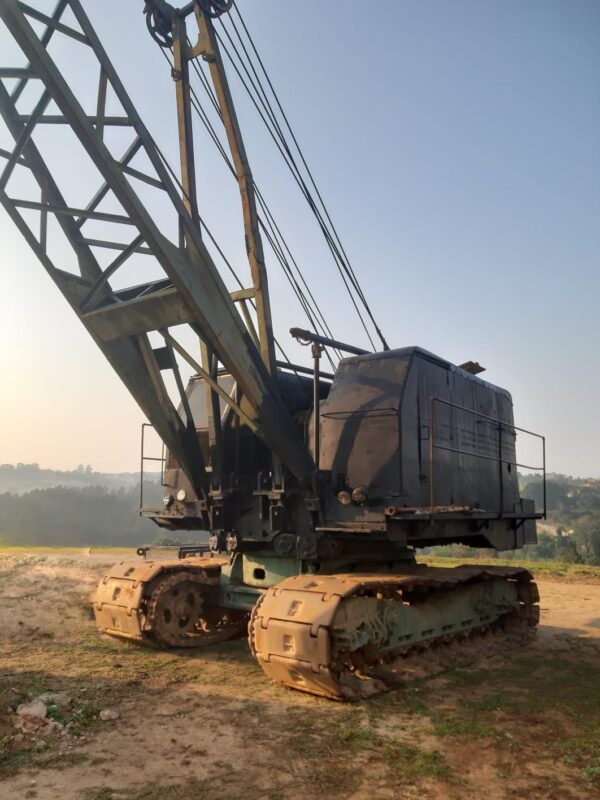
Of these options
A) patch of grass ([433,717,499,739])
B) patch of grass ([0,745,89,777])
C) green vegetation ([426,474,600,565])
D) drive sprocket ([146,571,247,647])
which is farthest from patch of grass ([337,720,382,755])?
green vegetation ([426,474,600,565])

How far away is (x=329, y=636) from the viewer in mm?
6738

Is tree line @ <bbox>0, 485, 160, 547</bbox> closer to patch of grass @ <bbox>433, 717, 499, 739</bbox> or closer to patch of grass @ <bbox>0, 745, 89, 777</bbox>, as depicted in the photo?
patch of grass @ <bbox>0, 745, 89, 777</bbox>

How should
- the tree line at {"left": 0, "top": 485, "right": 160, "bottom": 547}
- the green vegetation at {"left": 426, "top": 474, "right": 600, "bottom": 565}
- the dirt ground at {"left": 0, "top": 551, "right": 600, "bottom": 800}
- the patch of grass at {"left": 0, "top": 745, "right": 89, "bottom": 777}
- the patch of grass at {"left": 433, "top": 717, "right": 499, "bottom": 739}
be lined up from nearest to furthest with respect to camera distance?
1. the dirt ground at {"left": 0, "top": 551, "right": 600, "bottom": 800}
2. the patch of grass at {"left": 0, "top": 745, "right": 89, "bottom": 777}
3. the patch of grass at {"left": 433, "top": 717, "right": 499, "bottom": 739}
4. the green vegetation at {"left": 426, "top": 474, "right": 600, "bottom": 565}
5. the tree line at {"left": 0, "top": 485, "right": 160, "bottom": 547}

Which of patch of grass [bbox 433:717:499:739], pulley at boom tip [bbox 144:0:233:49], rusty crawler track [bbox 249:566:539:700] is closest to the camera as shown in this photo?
patch of grass [bbox 433:717:499:739]

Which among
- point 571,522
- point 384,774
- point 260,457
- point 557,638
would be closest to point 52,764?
point 384,774

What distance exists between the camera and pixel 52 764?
5035 millimetres

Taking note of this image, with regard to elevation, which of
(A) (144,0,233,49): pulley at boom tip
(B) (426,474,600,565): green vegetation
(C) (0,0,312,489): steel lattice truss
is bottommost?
(B) (426,474,600,565): green vegetation

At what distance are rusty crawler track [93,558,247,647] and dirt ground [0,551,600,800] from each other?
297 mm

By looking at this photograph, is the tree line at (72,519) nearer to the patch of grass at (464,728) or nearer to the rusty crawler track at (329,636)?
the rusty crawler track at (329,636)

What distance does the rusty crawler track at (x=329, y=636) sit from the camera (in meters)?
6.80

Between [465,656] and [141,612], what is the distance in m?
4.36

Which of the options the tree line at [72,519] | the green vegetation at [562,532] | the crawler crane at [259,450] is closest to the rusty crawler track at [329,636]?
the crawler crane at [259,450]

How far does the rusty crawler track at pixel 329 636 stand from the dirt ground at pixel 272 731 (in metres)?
0.24

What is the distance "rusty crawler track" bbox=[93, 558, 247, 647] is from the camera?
9.19 m
